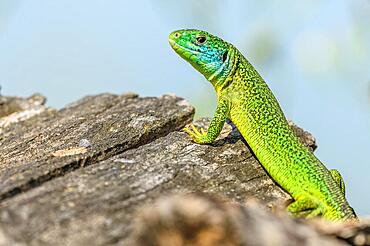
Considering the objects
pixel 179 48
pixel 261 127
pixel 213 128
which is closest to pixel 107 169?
pixel 213 128

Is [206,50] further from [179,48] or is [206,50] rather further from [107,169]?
[107,169]

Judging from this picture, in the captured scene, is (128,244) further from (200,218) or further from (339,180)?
(339,180)

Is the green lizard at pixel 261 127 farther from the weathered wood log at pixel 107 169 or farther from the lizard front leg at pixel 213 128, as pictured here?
the weathered wood log at pixel 107 169

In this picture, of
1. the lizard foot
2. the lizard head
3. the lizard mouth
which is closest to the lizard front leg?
the lizard head

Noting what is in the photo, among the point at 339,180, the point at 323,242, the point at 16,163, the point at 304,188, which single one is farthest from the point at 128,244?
the point at 339,180

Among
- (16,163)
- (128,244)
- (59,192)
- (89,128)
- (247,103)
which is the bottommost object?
(128,244)

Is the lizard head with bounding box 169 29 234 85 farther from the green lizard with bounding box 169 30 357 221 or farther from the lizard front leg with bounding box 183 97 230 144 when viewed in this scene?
the lizard front leg with bounding box 183 97 230 144

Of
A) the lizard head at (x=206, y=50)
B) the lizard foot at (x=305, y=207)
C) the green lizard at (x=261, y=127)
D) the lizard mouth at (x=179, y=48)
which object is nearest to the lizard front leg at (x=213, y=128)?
the green lizard at (x=261, y=127)
